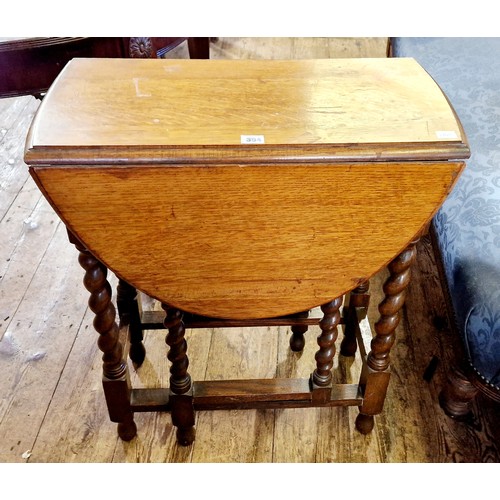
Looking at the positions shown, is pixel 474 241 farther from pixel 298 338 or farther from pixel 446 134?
pixel 298 338

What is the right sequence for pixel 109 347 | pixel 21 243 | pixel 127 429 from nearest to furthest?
pixel 109 347 < pixel 127 429 < pixel 21 243

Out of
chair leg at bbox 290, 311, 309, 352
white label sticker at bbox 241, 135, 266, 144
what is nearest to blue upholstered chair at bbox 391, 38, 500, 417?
chair leg at bbox 290, 311, 309, 352

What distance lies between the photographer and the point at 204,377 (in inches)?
65.9

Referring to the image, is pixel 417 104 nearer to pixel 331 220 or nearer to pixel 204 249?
pixel 331 220

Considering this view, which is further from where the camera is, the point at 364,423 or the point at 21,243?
the point at 21,243

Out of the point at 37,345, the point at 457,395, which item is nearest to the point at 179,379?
the point at 37,345

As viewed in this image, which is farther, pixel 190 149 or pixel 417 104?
pixel 417 104

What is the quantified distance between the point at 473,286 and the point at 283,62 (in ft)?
2.14

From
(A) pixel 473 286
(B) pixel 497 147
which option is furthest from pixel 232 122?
(B) pixel 497 147

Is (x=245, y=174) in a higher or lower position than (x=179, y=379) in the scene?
higher

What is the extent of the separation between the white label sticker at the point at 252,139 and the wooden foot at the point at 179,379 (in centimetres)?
45

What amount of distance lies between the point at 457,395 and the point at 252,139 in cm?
91

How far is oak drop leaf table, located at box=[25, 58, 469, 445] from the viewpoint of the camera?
100 cm

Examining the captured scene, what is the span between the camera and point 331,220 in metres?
1.09
